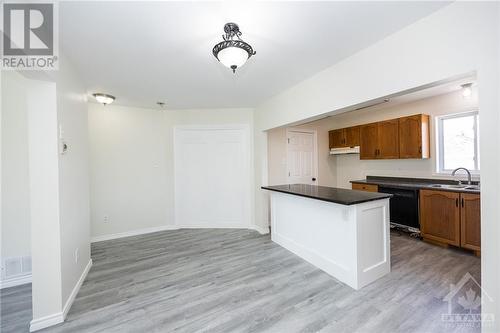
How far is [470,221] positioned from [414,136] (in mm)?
1599

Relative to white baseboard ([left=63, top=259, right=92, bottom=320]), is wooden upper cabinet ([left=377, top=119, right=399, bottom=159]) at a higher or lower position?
higher

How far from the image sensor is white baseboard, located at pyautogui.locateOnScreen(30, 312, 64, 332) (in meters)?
1.75

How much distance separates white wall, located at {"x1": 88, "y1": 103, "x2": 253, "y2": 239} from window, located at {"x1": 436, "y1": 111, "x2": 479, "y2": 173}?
3512 mm

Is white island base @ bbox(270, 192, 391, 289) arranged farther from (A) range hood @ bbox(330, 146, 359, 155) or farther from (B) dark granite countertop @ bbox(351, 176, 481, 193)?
(A) range hood @ bbox(330, 146, 359, 155)

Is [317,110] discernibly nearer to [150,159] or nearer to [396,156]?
[396,156]

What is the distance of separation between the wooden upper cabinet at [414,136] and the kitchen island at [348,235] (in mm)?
2021

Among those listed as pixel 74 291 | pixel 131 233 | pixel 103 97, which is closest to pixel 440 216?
pixel 74 291

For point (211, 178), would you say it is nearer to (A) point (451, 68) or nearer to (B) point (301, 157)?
(B) point (301, 157)

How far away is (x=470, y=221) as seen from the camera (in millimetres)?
2891

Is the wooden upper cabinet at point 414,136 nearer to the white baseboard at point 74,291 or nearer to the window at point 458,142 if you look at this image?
the window at point 458,142

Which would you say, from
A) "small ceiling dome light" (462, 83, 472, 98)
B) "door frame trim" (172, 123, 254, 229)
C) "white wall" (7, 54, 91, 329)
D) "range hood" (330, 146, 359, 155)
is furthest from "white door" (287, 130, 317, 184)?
"white wall" (7, 54, 91, 329)

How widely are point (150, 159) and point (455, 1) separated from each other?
4572 millimetres

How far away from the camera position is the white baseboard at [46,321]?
1753 millimetres

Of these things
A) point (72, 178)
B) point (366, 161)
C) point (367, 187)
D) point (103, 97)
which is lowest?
point (367, 187)
